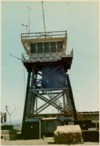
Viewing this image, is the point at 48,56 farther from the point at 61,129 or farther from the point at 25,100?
the point at 61,129

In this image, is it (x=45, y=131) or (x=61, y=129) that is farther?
(x=45, y=131)

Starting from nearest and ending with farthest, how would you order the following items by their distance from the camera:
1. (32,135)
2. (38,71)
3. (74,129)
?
1. (74,129)
2. (32,135)
3. (38,71)

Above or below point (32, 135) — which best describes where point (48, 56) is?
above

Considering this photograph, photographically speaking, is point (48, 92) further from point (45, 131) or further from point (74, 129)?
point (74, 129)

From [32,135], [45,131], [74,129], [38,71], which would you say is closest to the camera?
[74,129]

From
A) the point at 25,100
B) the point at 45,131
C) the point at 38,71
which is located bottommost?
the point at 45,131

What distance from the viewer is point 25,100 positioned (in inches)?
1553

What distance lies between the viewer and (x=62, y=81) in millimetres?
39969

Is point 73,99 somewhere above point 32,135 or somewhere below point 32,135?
above

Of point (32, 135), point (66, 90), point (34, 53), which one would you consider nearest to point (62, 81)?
point (66, 90)

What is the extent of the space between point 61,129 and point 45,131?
15.9m

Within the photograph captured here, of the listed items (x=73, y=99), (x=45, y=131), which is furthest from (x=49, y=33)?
(x=45, y=131)

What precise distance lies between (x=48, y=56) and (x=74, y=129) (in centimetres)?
1898

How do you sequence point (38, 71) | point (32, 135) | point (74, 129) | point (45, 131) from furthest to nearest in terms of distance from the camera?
point (38, 71) < point (45, 131) < point (32, 135) < point (74, 129)
